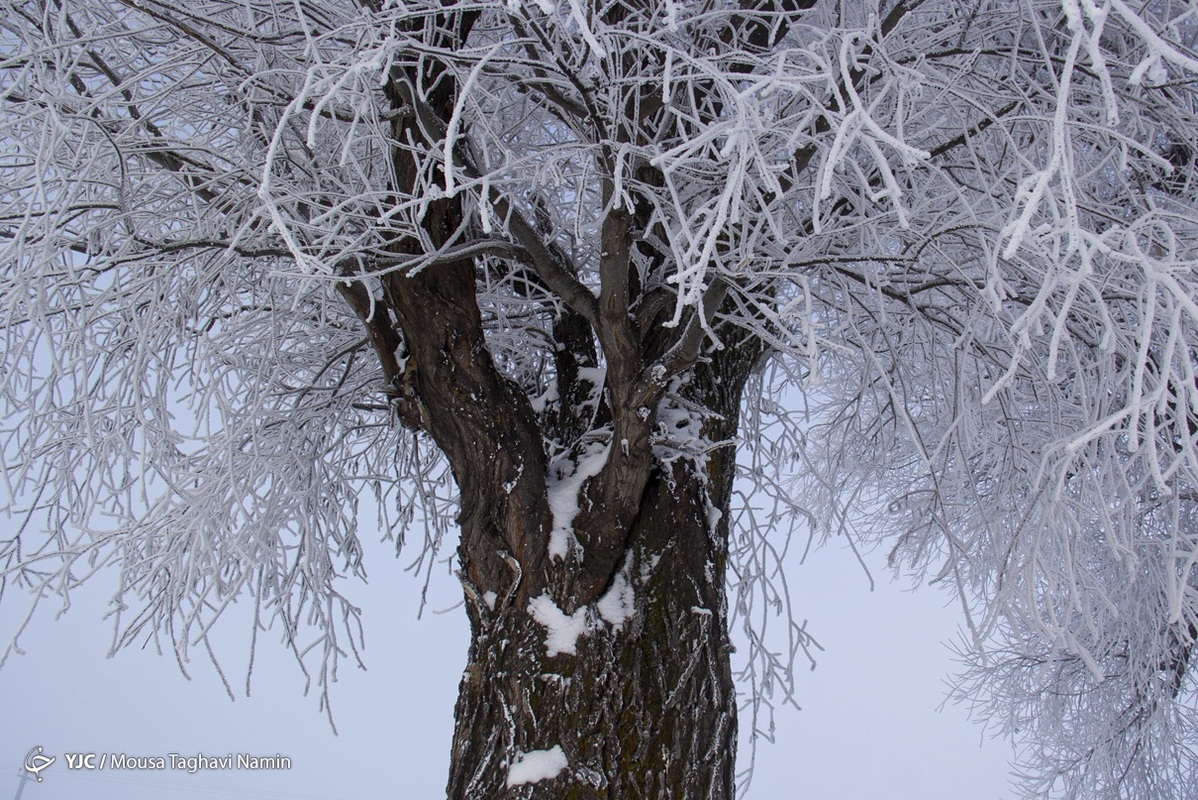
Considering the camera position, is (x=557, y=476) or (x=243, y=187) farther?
(x=557, y=476)

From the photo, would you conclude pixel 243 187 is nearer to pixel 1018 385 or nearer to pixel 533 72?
pixel 533 72

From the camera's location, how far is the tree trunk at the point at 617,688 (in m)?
2.10

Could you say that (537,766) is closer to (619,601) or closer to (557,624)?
(557,624)

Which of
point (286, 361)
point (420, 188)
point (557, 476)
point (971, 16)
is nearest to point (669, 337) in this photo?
point (557, 476)

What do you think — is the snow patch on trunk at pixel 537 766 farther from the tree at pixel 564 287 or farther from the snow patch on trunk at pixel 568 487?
the snow patch on trunk at pixel 568 487

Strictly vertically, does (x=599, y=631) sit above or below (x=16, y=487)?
below

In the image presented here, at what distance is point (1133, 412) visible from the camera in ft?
3.92

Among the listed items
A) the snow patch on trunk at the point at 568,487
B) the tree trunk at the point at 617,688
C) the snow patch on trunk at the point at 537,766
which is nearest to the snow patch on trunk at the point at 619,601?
the tree trunk at the point at 617,688

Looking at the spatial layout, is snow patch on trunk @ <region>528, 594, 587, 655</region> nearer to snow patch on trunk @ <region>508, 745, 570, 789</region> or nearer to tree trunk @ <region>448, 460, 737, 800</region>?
tree trunk @ <region>448, 460, 737, 800</region>

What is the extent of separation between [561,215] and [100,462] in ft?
5.67

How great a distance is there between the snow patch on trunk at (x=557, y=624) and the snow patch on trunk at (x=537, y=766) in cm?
23

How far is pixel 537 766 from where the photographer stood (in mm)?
2088

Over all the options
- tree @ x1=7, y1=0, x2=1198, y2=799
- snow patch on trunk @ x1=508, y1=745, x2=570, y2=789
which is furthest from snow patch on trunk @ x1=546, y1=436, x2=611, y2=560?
snow patch on trunk @ x1=508, y1=745, x2=570, y2=789

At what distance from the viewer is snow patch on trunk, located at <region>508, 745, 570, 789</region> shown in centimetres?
207
